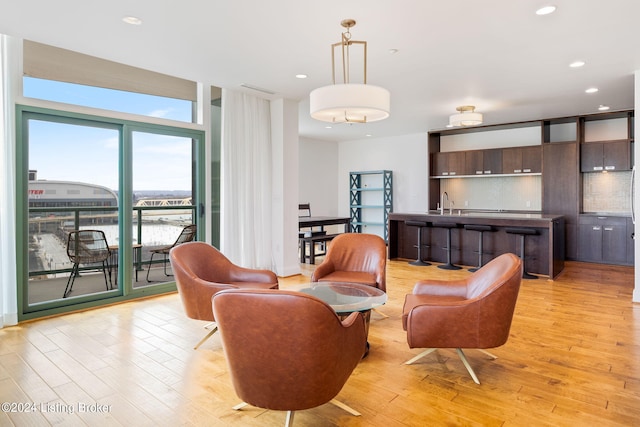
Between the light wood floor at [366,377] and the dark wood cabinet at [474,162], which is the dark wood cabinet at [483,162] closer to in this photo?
the dark wood cabinet at [474,162]

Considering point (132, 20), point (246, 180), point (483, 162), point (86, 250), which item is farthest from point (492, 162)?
point (86, 250)

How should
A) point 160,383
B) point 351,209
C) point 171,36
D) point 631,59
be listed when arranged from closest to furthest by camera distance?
1. point 160,383
2. point 171,36
3. point 631,59
4. point 351,209

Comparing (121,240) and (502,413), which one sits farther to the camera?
(121,240)

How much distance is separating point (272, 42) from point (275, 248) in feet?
10.6

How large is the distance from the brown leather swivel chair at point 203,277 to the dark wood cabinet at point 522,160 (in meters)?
6.46

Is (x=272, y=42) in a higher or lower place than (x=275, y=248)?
higher

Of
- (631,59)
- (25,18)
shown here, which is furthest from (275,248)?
(631,59)

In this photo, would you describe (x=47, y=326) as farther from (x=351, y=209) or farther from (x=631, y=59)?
(x=351, y=209)

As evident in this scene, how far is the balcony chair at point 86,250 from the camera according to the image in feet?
14.5

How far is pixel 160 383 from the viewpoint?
2.67m

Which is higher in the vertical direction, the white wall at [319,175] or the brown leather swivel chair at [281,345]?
the white wall at [319,175]

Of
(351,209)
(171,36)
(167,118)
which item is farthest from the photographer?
(351,209)

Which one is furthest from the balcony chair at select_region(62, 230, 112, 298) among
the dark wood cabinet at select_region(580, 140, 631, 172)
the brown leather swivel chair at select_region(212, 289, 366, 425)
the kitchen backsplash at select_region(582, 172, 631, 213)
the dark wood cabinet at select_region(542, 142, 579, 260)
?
the kitchen backsplash at select_region(582, 172, 631, 213)

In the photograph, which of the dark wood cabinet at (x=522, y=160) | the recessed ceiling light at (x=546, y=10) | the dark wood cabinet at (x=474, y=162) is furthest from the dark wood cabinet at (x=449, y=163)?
the recessed ceiling light at (x=546, y=10)
